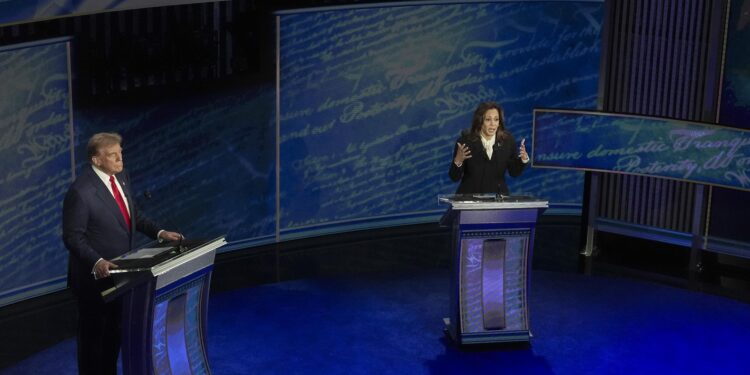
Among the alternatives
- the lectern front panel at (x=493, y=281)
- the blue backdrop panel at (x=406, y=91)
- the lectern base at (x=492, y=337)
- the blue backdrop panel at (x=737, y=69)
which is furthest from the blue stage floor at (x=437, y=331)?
the blue backdrop panel at (x=737, y=69)

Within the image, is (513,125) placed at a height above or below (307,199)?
above

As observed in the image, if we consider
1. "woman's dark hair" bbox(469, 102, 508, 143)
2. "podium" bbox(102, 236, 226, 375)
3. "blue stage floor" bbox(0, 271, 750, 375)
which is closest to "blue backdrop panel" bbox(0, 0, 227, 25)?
"podium" bbox(102, 236, 226, 375)

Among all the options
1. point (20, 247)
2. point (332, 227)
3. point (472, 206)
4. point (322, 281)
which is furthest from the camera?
point (332, 227)

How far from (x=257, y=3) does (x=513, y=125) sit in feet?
9.55

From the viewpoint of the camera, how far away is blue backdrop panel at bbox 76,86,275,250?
7.43 meters

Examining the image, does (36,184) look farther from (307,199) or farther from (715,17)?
(715,17)

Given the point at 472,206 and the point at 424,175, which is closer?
the point at 472,206

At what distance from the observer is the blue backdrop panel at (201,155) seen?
292 inches

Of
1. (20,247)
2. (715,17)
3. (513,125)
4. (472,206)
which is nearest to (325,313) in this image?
(472,206)

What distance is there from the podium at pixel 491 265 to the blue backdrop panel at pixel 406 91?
2755mm

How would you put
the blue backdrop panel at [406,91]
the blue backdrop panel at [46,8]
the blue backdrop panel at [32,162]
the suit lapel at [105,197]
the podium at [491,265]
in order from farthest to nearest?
the blue backdrop panel at [406,91]
the blue backdrop panel at [32,162]
the podium at [491,265]
the blue backdrop panel at [46,8]
the suit lapel at [105,197]

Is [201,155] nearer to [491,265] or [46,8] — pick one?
[46,8]

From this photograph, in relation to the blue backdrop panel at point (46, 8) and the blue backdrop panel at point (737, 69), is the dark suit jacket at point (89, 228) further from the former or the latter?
the blue backdrop panel at point (737, 69)

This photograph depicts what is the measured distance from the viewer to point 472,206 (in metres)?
5.93
